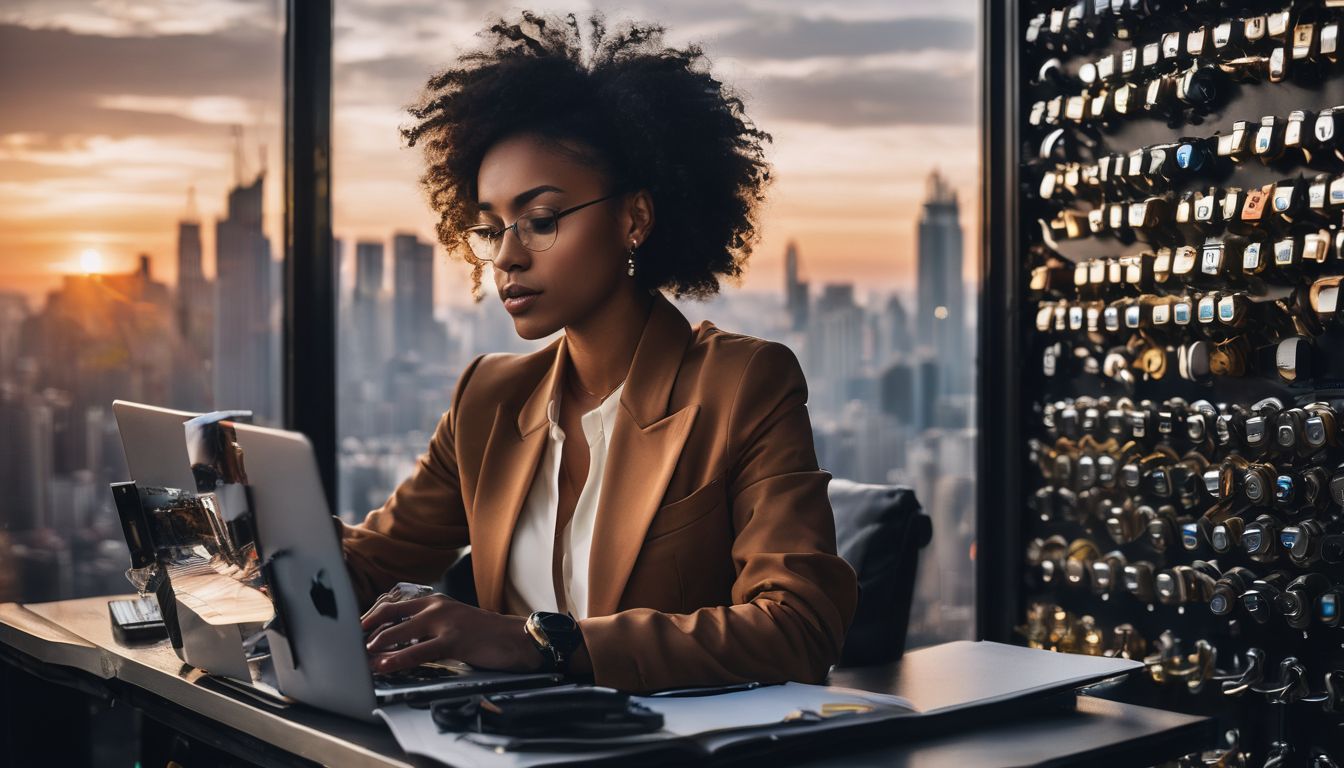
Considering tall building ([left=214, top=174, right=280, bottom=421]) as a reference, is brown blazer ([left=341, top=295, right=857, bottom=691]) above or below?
below

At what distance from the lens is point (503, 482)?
1.91m

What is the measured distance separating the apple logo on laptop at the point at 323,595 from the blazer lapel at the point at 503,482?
630 millimetres

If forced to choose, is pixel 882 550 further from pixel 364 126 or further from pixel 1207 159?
pixel 364 126

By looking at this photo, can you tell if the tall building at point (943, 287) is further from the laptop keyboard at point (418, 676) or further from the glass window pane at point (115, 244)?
the laptop keyboard at point (418, 676)

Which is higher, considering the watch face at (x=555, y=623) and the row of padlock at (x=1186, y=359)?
the row of padlock at (x=1186, y=359)

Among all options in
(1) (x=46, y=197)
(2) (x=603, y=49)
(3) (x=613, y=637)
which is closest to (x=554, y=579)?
(3) (x=613, y=637)

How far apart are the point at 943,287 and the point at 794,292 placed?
0.41 m

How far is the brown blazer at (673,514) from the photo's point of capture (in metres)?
1.41

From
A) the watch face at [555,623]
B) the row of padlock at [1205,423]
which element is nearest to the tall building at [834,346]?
the row of padlock at [1205,423]

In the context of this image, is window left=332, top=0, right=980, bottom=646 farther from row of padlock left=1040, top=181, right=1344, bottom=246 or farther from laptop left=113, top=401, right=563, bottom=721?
laptop left=113, top=401, right=563, bottom=721

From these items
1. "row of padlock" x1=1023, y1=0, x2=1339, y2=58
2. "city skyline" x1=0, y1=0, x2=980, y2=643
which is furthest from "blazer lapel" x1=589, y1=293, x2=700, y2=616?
"row of padlock" x1=1023, y1=0, x2=1339, y2=58

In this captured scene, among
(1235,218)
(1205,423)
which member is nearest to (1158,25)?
(1235,218)

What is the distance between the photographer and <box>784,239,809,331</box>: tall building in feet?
10.7

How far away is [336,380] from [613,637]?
60.5 inches
